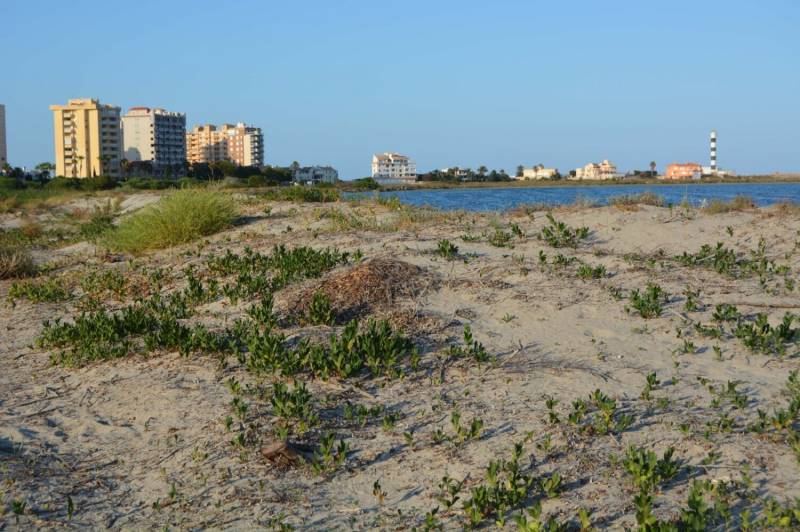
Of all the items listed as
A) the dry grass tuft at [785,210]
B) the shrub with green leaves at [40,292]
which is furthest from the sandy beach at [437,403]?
the dry grass tuft at [785,210]

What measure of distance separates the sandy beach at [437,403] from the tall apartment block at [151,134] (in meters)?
104

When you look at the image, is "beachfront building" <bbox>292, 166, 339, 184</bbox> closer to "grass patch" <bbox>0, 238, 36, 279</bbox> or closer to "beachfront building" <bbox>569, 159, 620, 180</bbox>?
"beachfront building" <bbox>569, 159, 620, 180</bbox>

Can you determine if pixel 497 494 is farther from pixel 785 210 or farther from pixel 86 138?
pixel 86 138

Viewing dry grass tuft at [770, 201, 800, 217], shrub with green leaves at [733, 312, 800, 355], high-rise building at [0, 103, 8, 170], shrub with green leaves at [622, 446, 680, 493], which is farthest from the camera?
high-rise building at [0, 103, 8, 170]

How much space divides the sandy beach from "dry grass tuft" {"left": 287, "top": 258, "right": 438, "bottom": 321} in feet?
0.09

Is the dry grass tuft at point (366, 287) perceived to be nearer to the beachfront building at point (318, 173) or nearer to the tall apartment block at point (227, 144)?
the beachfront building at point (318, 173)

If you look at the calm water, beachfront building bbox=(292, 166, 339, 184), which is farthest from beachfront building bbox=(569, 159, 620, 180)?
the calm water

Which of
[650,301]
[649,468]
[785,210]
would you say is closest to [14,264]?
[650,301]

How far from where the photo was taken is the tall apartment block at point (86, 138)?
96062 mm

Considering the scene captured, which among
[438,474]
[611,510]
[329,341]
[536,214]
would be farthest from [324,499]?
[536,214]

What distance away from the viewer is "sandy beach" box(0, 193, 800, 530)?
3736 mm

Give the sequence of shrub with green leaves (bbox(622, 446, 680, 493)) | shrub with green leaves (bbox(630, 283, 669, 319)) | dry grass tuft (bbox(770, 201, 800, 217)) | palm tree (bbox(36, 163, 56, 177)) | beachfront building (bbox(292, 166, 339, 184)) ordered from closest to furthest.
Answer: shrub with green leaves (bbox(622, 446, 680, 493)) → shrub with green leaves (bbox(630, 283, 669, 319)) → dry grass tuft (bbox(770, 201, 800, 217)) → beachfront building (bbox(292, 166, 339, 184)) → palm tree (bbox(36, 163, 56, 177))

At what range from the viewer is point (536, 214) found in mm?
11188

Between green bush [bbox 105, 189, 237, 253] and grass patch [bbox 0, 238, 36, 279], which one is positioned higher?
green bush [bbox 105, 189, 237, 253]
